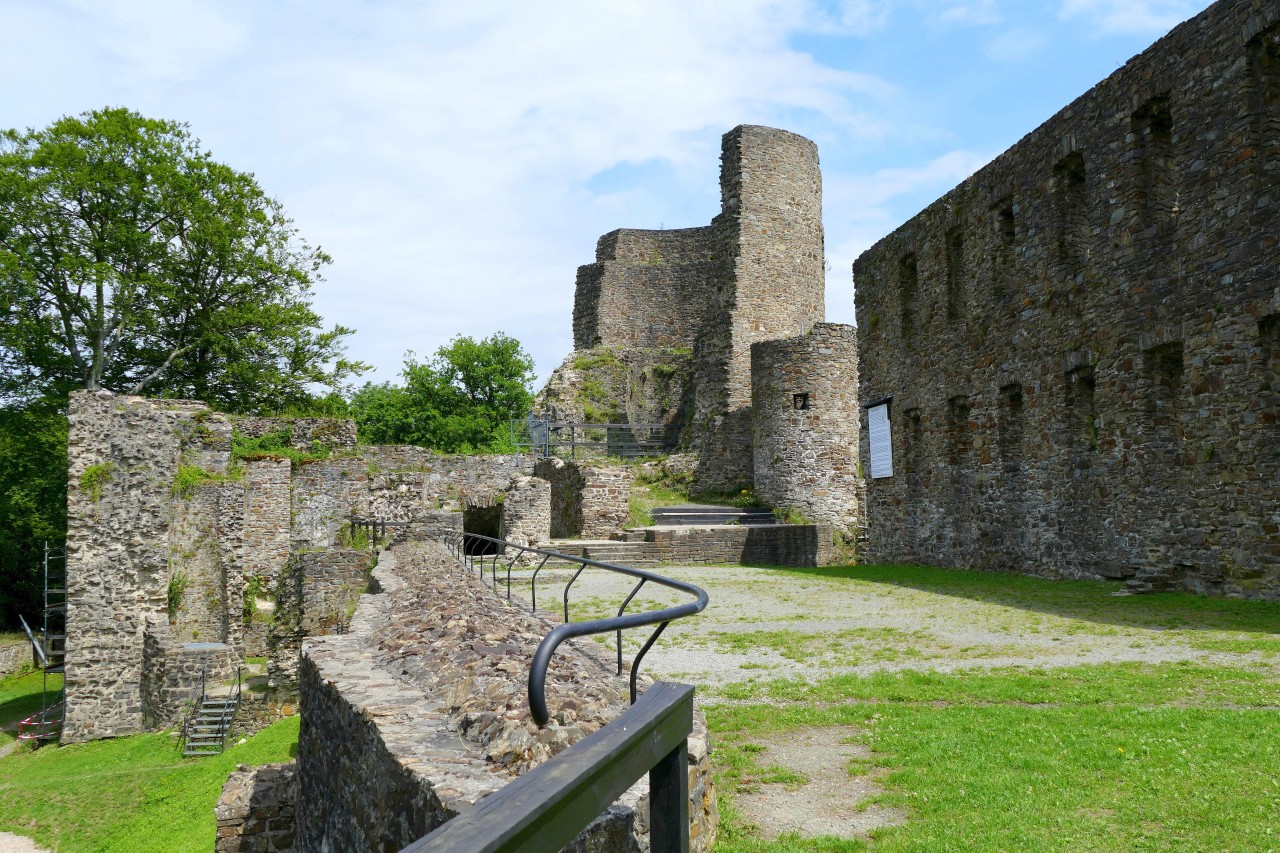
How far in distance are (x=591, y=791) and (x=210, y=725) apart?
19400mm

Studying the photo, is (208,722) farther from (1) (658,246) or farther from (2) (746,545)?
(1) (658,246)

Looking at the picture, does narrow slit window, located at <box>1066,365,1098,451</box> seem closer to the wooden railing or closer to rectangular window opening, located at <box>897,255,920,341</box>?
rectangular window opening, located at <box>897,255,920,341</box>

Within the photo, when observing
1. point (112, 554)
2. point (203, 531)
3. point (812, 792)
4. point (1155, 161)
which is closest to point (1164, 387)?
point (1155, 161)

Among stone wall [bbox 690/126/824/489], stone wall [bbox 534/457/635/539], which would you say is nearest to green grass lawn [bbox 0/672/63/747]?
stone wall [bbox 534/457/635/539]

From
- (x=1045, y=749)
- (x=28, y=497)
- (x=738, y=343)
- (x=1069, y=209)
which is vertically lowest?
(x=1045, y=749)

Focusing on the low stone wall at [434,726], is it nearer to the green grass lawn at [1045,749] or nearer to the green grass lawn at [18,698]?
the green grass lawn at [1045,749]

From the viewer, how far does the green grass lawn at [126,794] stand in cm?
1285

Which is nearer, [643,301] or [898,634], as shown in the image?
[898,634]

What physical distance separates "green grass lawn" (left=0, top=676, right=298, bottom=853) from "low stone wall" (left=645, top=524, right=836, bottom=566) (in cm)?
976

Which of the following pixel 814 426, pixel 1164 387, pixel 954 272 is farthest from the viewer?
pixel 814 426

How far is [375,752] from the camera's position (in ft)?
14.4

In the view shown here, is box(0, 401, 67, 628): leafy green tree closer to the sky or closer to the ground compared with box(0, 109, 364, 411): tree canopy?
closer to the ground

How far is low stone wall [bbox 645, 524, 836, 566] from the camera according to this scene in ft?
76.2

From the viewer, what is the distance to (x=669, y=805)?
225cm
